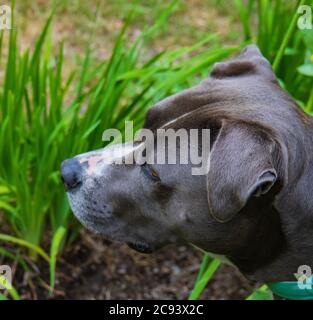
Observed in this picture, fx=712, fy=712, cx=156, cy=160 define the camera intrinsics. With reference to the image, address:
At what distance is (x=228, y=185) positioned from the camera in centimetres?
216

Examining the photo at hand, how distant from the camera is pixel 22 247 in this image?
342 cm

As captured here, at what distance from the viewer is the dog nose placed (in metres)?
2.64

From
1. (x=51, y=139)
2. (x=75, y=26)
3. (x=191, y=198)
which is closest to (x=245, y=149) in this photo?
(x=191, y=198)

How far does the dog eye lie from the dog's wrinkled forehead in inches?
6.9

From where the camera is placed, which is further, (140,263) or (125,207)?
(140,263)

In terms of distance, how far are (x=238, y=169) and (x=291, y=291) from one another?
628 mm

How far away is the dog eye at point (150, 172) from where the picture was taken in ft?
8.12

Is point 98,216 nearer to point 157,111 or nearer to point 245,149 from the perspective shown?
point 157,111

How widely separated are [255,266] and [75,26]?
3007mm
